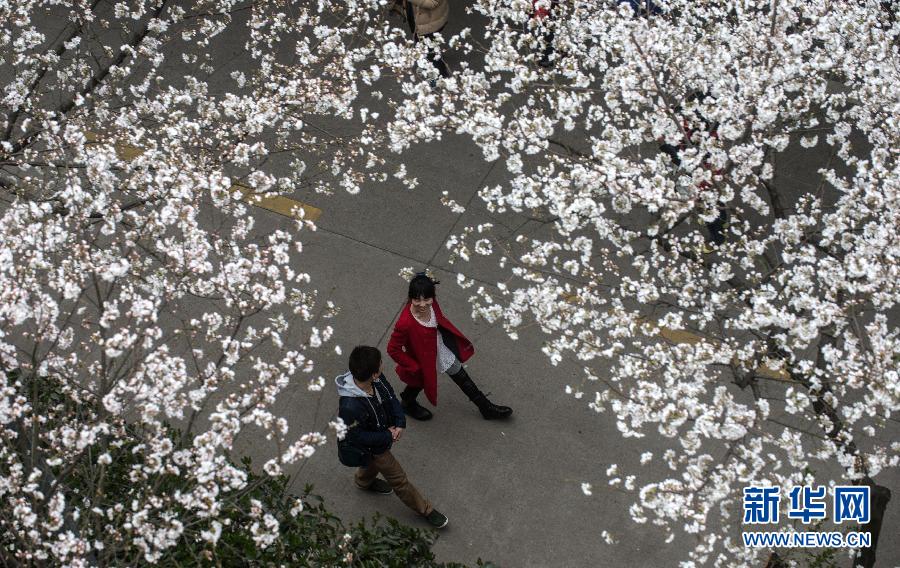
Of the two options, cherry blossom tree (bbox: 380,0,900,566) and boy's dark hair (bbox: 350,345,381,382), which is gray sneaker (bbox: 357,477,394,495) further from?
cherry blossom tree (bbox: 380,0,900,566)

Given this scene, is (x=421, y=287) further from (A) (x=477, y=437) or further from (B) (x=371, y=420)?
(A) (x=477, y=437)

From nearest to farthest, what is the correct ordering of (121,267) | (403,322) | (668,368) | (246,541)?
(121,267), (246,541), (668,368), (403,322)

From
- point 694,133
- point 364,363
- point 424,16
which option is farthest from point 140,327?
point 424,16

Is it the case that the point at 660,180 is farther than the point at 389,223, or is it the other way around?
the point at 389,223

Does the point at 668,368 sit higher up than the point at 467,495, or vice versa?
the point at 668,368

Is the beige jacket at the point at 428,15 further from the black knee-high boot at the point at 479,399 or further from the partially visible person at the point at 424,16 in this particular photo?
the black knee-high boot at the point at 479,399

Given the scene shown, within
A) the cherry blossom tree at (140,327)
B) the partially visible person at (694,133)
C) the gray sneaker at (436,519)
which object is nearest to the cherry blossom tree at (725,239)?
the partially visible person at (694,133)

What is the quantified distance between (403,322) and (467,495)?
1.38 metres

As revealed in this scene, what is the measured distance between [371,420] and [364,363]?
45 cm

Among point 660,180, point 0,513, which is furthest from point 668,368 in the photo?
point 0,513

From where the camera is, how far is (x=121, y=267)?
4.44 metres

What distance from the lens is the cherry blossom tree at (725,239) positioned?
482cm

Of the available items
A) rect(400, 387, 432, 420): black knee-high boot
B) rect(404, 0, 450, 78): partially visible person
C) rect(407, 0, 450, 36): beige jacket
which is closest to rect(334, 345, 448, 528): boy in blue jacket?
rect(400, 387, 432, 420): black knee-high boot

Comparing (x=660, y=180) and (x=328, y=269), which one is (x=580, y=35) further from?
(x=328, y=269)
